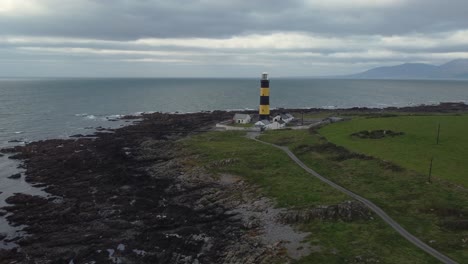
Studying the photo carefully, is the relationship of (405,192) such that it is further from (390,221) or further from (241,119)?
(241,119)

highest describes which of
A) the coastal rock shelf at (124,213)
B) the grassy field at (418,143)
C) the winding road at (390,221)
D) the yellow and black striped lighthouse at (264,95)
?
the yellow and black striped lighthouse at (264,95)

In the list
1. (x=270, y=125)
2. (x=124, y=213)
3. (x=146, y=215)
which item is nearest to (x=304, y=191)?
(x=146, y=215)

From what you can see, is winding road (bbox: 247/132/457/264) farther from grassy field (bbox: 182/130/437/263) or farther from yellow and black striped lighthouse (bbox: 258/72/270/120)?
yellow and black striped lighthouse (bbox: 258/72/270/120)

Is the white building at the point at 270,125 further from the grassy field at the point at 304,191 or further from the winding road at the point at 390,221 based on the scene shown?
the winding road at the point at 390,221

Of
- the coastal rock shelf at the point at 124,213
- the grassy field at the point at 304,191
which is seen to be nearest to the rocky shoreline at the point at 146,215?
the coastal rock shelf at the point at 124,213

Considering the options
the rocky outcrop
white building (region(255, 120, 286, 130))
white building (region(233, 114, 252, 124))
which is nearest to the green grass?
the rocky outcrop

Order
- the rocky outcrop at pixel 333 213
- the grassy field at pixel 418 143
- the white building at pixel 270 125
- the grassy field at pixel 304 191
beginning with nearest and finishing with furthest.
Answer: the grassy field at pixel 304 191, the rocky outcrop at pixel 333 213, the grassy field at pixel 418 143, the white building at pixel 270 125
